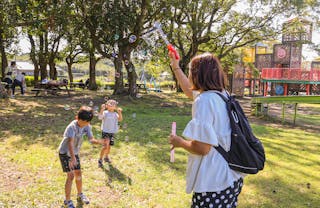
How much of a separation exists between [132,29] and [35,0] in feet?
17.8

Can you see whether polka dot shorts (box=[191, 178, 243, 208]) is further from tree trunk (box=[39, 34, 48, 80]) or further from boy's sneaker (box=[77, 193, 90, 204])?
tree trunk (box=[39, 34, 48, 80])

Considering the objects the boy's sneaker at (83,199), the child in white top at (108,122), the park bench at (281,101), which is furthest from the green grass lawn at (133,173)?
the park bench at (281,101)

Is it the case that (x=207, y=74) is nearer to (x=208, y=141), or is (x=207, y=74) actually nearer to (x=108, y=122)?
(x=208, y=141)

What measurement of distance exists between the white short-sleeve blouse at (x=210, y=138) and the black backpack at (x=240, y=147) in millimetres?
32

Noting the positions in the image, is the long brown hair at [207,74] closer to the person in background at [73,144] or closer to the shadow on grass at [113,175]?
the person in background at [73,144]

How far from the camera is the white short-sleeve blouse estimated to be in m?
2.05

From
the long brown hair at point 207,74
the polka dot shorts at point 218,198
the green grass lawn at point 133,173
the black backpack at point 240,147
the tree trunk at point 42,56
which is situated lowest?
the green grass lawn at point 133,173

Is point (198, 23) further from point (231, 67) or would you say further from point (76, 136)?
point (76, 136)

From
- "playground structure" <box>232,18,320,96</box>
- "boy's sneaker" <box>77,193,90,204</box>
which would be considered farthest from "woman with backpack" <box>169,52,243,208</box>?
"playground structure" <box>232,18,320,96</box>

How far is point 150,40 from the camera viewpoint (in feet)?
76.8

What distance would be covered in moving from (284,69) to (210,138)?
84.1 feet

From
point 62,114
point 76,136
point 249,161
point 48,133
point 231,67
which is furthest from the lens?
point 231,67

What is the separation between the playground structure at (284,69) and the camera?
77.8ft

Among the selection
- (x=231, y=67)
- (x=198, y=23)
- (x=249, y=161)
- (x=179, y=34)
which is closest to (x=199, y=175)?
(x=249, y=161)
